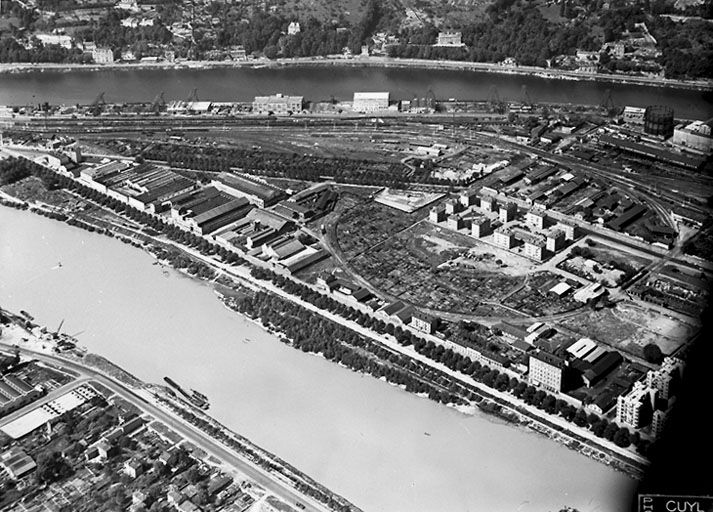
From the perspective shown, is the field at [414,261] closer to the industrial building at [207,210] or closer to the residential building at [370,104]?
the industrial building at [207,210]

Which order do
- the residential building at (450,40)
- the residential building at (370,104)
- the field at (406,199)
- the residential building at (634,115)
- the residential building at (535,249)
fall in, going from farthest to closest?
the residential building at (450,40)
the residential building at (370,104)
the residential building at (634,115)
the field at (406,199)
the residential building at (535,249)

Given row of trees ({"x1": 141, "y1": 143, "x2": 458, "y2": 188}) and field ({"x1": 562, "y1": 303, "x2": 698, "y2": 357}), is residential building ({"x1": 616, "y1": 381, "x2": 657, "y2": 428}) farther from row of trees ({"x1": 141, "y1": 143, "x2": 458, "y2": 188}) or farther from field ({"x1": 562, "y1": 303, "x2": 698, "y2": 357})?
row of trees ({"x1": 141, "y1": 143, "x2": 458, "y2": 188})

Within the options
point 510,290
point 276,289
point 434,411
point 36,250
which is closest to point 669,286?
point 510,290

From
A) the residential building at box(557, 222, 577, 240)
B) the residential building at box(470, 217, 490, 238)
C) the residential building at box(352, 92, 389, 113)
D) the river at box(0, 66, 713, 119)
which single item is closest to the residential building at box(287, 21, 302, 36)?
the river at box(0, 66, 713, 119)

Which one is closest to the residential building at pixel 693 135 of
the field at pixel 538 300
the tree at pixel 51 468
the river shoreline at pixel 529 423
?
the field at pixel 538 300

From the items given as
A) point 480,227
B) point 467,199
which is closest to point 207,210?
point 467,199

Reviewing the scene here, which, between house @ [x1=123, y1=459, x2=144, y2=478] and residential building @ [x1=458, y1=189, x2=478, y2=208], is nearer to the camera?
house @ [x1=123, y1=459, x2=144, y2=478]
